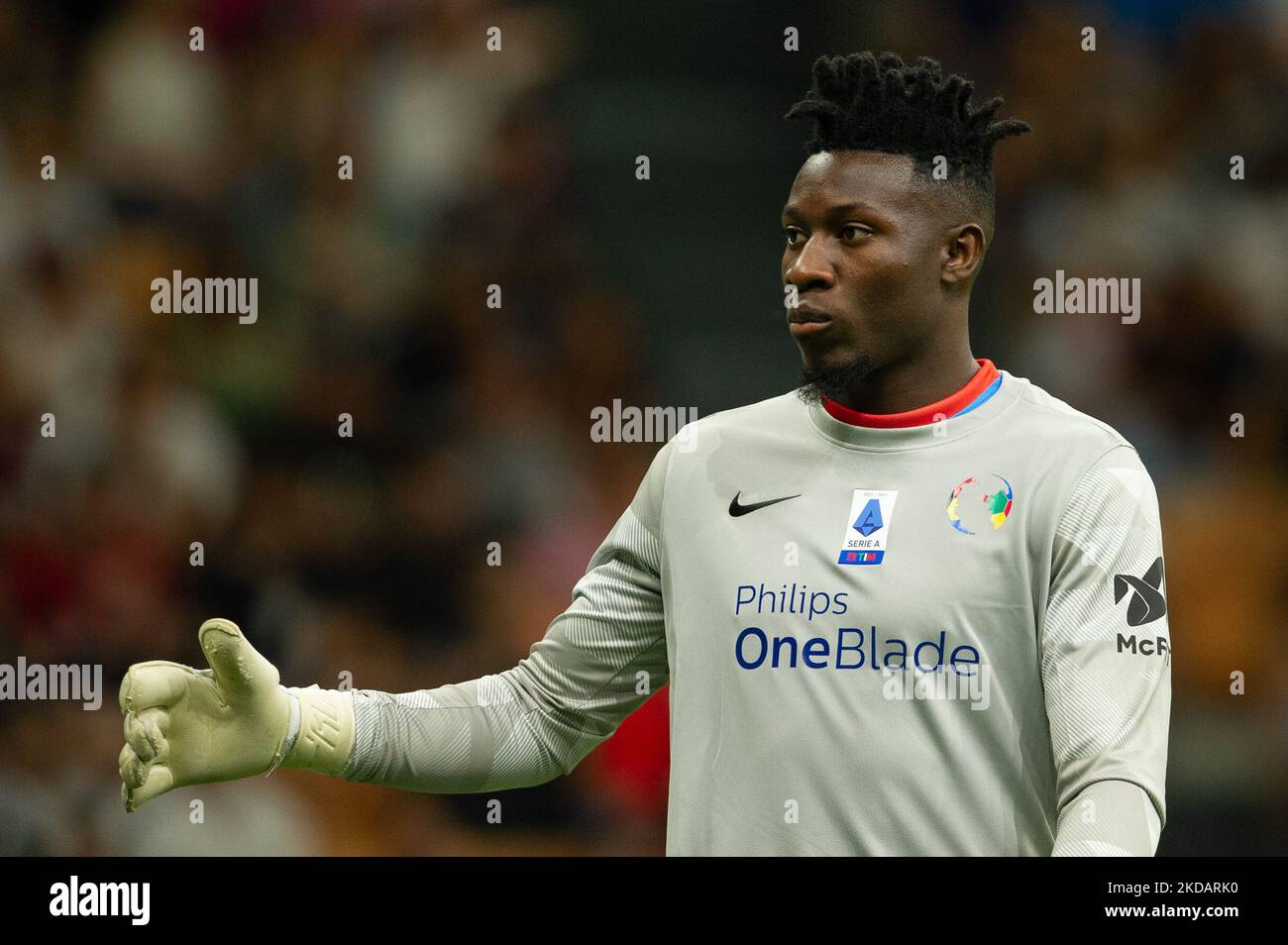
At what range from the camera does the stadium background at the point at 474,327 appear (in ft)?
14.6

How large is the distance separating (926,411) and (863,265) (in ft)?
0.74

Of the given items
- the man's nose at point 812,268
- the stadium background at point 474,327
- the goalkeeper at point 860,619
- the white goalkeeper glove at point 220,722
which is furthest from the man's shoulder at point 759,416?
the stadium background at point 474,327

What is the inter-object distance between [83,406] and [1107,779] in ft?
11.1

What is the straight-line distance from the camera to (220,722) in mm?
2424

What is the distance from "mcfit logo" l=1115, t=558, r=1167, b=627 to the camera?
2.22 metres

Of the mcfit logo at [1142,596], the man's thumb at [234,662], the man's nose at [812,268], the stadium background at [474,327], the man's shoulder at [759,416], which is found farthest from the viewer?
the stadium background at [474,327]

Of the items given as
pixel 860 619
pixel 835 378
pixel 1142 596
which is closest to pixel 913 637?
pixel 860 619

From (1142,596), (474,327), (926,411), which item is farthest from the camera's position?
(474,327)

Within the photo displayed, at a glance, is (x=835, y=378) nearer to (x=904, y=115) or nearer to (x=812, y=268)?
(x=812, y=268)

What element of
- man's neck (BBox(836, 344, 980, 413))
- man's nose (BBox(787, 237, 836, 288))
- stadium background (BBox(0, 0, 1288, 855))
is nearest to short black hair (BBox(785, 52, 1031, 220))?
man's nose (BBox(787, 237, 836, 288))

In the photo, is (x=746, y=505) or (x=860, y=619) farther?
(x=746, y=505)

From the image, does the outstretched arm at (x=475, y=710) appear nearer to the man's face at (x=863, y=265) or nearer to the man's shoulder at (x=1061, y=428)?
the man's face at (x=863, y=265)

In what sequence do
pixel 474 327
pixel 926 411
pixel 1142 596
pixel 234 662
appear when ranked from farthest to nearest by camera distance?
1. pixel 474 327
2. pixel 926 411
3. pixel 234 662
4. pixel 1142 596

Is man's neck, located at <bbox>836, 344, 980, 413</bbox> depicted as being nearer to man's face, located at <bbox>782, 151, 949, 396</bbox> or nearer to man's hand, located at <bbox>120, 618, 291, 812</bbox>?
man's face, located at <bbox>782, 151, 949, 396</bbox>
